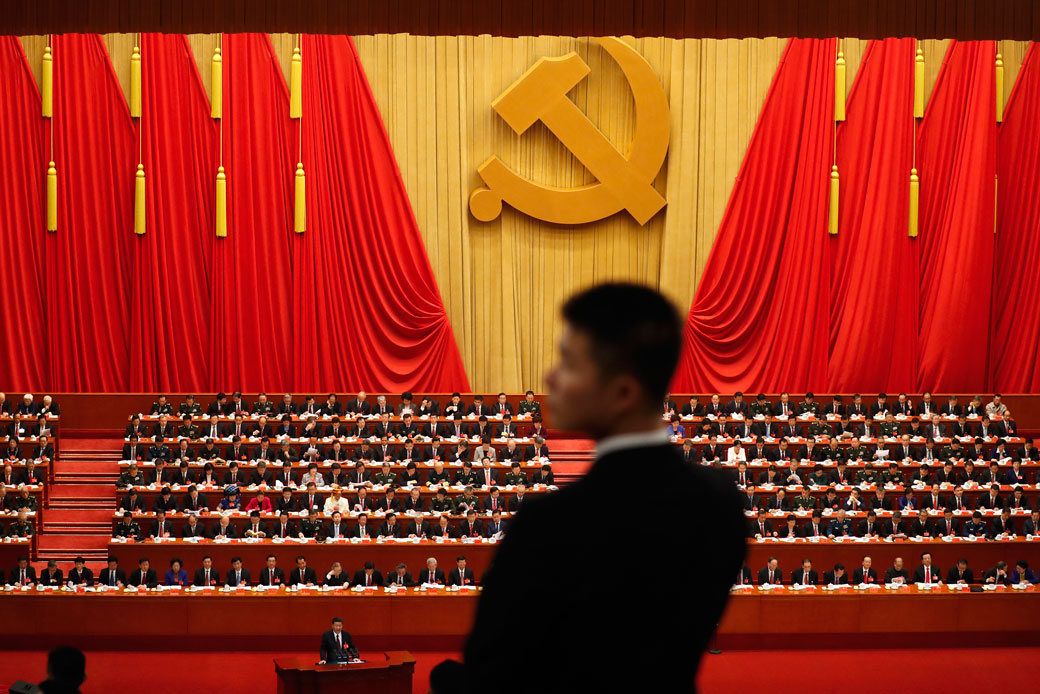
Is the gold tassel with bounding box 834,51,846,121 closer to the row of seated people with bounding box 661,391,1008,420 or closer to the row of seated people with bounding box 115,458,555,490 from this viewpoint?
the row of seated people with bounding box 661,391,1008,420

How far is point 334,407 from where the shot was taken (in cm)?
1356

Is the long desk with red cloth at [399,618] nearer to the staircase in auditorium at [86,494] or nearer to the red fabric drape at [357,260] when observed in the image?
the staircase in auditorium at [86,494]

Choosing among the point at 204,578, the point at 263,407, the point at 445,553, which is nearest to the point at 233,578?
the point at 204,578

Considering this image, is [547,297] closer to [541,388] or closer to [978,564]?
[541,388]

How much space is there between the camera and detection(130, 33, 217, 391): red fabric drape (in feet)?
47.7

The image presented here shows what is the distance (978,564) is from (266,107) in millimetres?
9817

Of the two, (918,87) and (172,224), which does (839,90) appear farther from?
(172,224)

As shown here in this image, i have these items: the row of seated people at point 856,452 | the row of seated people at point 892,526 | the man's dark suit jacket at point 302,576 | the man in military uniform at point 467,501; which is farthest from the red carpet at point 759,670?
the row of seated people at point 856,452

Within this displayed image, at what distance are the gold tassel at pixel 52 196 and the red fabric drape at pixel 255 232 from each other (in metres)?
1.95

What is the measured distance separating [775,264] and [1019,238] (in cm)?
318

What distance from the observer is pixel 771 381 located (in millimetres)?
15125

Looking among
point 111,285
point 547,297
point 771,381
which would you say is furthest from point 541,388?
point 111,285

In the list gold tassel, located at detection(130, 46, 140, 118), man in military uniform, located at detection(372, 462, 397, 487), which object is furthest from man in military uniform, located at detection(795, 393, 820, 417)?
gold tassel, located at detection(130, 46, 140, 118)

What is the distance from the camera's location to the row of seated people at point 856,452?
12409mm
